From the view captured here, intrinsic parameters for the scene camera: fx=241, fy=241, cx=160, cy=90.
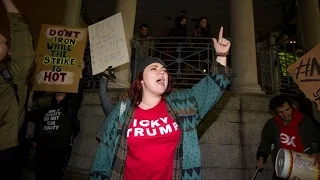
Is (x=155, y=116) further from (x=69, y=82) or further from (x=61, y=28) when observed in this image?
(x=61, y=28)

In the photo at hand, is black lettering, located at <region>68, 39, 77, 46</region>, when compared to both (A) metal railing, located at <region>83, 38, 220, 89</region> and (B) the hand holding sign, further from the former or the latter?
(B) the hand holding sign

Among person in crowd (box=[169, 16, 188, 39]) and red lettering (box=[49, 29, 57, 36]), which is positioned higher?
person in crowd (box=[169, 16, 188, 39])

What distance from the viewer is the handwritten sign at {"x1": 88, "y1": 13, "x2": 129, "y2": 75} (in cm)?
240

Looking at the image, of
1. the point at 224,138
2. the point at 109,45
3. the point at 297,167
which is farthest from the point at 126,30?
the point at 297,167

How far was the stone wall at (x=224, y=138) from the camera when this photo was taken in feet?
15.6

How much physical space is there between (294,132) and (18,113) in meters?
3.31

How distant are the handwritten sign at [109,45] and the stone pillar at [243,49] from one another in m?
4.18

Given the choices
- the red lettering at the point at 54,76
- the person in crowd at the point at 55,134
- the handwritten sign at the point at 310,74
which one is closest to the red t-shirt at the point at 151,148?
the handwritten sign at the point at 310,74

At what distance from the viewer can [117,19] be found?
8.09 feet

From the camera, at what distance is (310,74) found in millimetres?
3004

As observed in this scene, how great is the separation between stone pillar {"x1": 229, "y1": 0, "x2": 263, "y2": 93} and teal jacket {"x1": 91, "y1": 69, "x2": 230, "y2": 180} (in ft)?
13.8

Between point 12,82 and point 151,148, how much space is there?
4.41 feet

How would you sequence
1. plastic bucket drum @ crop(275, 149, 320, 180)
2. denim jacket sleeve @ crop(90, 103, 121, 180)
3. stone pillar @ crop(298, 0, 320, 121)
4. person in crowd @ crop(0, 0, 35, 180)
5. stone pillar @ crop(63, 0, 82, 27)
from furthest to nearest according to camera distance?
stone pillar @ crop(298, 0, 320, 121) < stone pillar @ crop(63, 0, 82, 27) < plastic bucket drum @ crop(275, 149, 320, 180) < person in crowd @ crop(0, 0, 35, 180) < denim jacket sleeve @ crop(90, 103, 121, 180)

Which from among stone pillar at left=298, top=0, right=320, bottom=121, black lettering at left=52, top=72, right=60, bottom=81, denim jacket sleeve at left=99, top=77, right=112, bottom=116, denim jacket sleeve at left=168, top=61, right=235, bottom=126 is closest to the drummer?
denim jacket sleeve at left=168, top=61, right=235, bottom=126
